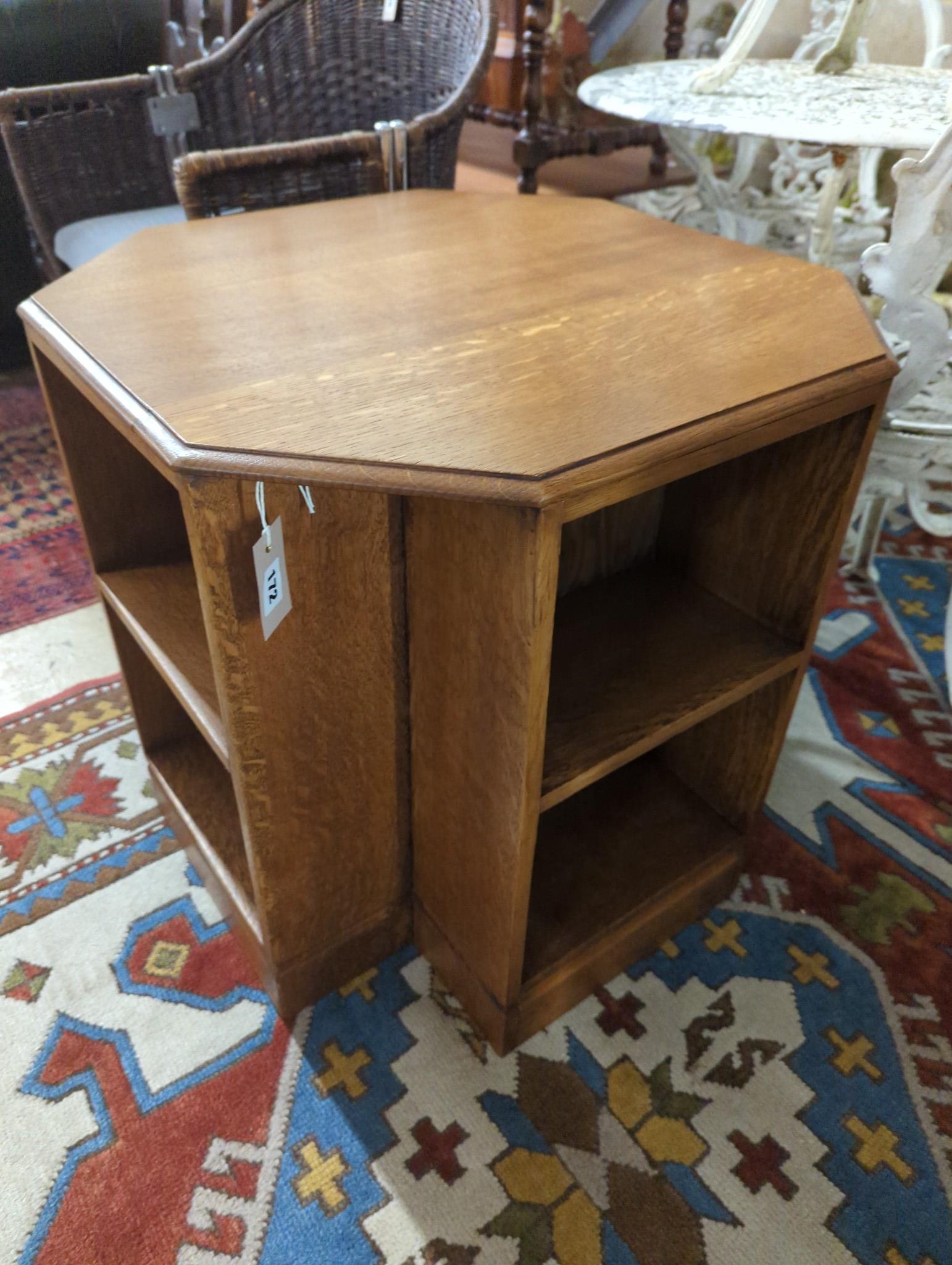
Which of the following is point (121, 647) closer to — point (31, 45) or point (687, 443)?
point (687, 443)

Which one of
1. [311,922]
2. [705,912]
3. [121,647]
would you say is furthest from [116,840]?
[705,912]

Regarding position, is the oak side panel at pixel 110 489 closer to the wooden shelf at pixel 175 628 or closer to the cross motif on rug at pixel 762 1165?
the wooden shelf at pixel 175 628

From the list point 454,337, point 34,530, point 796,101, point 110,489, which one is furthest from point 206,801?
point 796,101

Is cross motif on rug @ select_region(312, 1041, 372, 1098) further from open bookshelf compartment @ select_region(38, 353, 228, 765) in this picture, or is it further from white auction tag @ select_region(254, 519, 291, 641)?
white auction tag @ select_region(254, 519, 291, 641)

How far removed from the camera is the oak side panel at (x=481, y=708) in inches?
26.6

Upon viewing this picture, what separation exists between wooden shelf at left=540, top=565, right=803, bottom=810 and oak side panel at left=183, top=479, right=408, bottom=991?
0.19 meters

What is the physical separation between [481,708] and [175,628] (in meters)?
0.40

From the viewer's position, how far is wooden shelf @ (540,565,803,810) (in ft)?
2.74

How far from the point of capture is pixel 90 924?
112 centimetres

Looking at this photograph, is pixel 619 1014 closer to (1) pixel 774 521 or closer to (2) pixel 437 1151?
(2) pixel 437 1151

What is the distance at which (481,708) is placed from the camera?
777 mm

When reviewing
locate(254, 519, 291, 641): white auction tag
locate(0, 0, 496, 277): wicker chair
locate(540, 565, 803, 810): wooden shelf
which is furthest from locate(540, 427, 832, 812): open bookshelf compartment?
locate(0, 0, 496, 277): wicker chair

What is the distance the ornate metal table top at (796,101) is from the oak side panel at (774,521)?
49 centimetres

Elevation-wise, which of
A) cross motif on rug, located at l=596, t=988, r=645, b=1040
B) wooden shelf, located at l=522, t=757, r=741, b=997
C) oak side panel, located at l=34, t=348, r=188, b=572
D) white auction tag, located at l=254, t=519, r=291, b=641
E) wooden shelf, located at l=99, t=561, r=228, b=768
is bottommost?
cross motif on rug, located at l=596, t=988, r=645, b=1040
